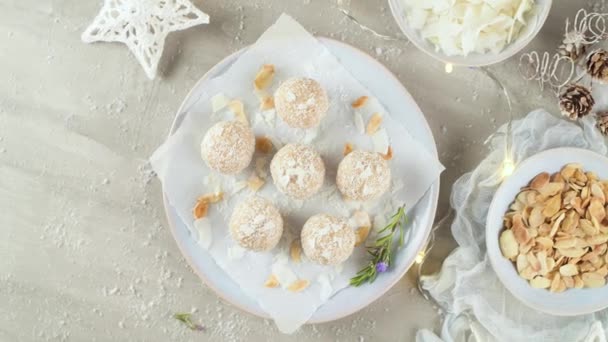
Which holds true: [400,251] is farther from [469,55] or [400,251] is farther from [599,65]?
[599,65]

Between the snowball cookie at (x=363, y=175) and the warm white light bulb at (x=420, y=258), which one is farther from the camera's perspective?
the warm white light bulb at (x=420, y=258)

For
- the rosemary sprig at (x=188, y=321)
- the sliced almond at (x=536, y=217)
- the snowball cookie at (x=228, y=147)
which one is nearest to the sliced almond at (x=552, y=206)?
the sliced almond at (x=536, y=217)

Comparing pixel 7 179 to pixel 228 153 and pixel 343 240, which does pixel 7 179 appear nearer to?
pixel 228 153

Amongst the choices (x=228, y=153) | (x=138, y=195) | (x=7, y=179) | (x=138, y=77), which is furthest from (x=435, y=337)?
(x=7, y=179)

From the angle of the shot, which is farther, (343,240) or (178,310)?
(178,310)

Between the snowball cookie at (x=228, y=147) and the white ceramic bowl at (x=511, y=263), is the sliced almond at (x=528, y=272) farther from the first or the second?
the snowball cookie at (x=228, y=147)

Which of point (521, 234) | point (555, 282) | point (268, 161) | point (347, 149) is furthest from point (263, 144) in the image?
point (555, 282)
